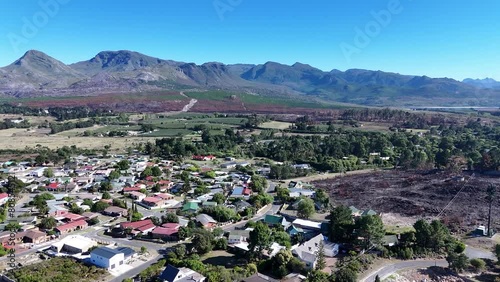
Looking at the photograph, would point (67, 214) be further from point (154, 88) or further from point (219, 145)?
point (154, 88)

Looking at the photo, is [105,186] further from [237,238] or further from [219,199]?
[237,238]

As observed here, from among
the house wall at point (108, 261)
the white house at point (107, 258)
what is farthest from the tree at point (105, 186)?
the house wall at point (108, 261)

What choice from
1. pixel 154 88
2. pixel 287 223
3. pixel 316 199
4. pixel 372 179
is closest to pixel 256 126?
pixel 372 179

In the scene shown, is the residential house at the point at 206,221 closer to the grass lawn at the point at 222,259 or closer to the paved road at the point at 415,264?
the grass lawn at the point at 222,259

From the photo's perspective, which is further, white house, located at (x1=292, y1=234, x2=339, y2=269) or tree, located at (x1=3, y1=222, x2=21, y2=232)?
tree, located at (x1=3, y1=222, x2=21, y2=232)

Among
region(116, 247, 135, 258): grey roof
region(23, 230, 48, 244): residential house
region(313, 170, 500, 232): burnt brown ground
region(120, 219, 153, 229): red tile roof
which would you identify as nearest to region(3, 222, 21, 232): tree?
region(23, 230, 48, 244): residential house

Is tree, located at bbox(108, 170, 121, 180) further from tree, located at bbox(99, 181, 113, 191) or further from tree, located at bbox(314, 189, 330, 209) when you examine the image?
tree, located at bbox(314, 189, 330, 209)
